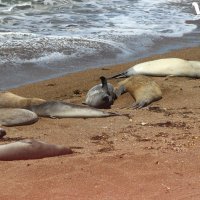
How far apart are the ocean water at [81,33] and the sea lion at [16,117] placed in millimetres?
2536

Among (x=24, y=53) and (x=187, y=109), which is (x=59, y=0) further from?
(x=187, y=109)

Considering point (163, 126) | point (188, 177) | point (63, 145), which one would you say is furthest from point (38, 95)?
point (188, 177)

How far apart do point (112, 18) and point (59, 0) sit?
3.27 m

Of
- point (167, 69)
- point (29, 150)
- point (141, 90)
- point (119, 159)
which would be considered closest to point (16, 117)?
point (29, 150)

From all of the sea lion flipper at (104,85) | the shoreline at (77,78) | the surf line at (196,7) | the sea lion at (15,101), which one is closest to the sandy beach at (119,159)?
the sea lion flipper at (104,85)

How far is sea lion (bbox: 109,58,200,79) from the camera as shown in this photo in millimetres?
8703

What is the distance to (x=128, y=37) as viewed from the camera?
12461mm

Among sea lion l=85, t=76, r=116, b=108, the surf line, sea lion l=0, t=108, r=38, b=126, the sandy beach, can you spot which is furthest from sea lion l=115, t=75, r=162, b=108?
the surf line

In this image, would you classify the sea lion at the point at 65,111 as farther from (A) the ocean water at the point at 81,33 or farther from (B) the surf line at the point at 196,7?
(B) the surf line at the point at 196,7

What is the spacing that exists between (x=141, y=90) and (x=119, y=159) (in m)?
3.38

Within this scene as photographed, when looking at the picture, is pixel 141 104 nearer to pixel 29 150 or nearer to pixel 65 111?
pixel 65 111

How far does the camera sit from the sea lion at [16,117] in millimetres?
5789

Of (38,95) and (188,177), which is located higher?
(188,177)

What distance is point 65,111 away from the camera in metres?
6.38
